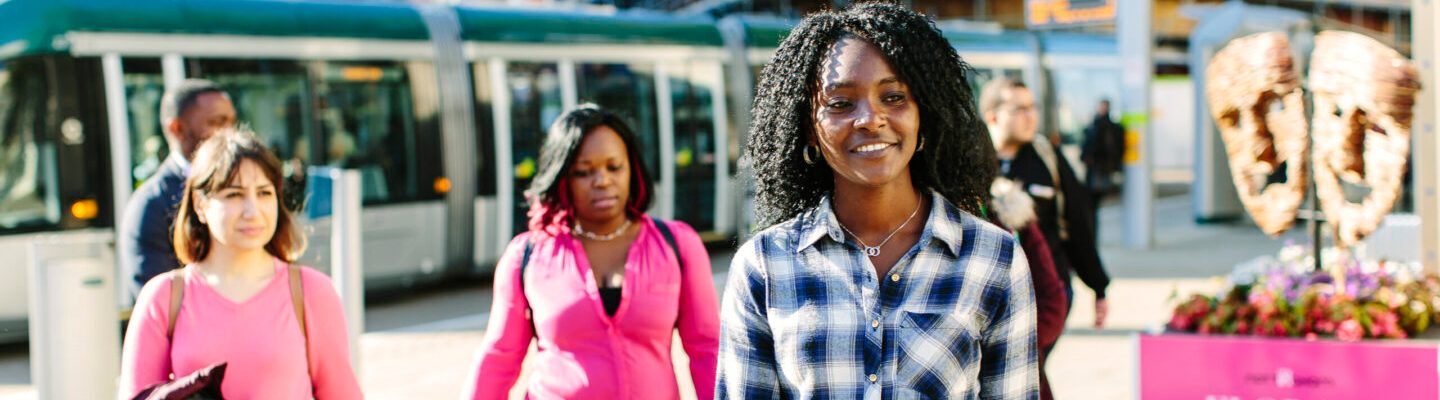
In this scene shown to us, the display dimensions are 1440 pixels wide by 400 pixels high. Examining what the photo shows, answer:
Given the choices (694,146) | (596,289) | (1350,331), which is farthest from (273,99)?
(1350,331)

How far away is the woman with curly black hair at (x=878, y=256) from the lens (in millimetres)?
2152

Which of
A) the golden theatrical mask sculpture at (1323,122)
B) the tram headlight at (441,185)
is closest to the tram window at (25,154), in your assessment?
the tram headlight at (441,185)

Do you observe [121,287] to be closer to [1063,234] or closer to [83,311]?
[83,311]

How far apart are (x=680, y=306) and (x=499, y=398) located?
473 millimetres

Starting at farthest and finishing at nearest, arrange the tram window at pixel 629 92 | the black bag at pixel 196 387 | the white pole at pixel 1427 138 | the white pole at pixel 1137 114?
the white pole at pixel 1137 114
the tram window at pixel 629 92
the white pole at pixel 1427 138
the black bag at pixel 196 387

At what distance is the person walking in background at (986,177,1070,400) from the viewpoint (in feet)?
13.6

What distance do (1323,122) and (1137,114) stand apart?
10.3 meters

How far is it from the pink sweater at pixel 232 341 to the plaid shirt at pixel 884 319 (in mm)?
1300

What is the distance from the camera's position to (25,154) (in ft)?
29.8

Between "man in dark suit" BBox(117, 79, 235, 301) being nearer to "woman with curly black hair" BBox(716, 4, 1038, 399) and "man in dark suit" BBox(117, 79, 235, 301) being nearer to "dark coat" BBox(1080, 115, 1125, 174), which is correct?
"woman with curly black hair" BBox(716, 4, 1038, 399)

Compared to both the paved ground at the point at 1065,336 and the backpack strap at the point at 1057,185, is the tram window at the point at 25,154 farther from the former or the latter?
the backpack strap at the point at 1057,185

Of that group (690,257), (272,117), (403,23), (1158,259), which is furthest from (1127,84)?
(690,257)

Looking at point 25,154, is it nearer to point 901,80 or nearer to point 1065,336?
point 1065,336

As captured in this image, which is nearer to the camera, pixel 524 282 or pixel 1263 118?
pixel 524 282
